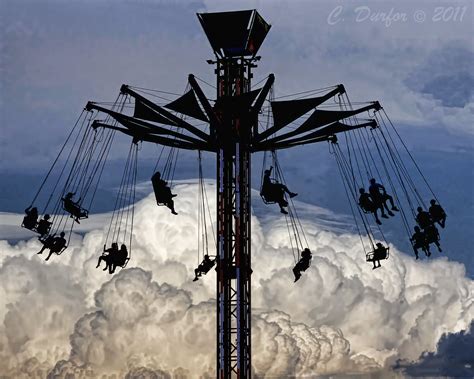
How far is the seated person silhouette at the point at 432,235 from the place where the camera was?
52500 mm

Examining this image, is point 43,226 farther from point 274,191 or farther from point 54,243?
point 274,191

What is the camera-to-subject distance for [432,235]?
173 ft

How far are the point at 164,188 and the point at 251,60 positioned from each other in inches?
267

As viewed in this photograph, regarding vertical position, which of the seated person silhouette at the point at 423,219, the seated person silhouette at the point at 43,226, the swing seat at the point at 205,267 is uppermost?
the seated person silhouette at the point at 43,226

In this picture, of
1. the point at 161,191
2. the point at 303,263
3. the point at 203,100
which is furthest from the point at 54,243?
the point at 303,263

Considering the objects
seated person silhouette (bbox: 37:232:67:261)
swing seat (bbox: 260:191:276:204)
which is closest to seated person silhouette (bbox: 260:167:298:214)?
swing seat (bbox: 260:191:276:204)

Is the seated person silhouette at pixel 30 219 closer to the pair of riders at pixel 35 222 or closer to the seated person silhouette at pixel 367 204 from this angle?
the pair of riders at pixel 35 222

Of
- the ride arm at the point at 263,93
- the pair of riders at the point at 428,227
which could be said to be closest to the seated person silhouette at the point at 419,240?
the pair of riders at the point at 428,227

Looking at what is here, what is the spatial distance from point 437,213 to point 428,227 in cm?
71

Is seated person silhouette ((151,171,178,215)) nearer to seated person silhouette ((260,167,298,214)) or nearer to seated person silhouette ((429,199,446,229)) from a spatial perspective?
seated person silhouette ((260,167,298,214))

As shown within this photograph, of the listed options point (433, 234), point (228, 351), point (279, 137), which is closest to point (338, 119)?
point (279, 137)

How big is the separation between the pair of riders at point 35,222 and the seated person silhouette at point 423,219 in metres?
15.8

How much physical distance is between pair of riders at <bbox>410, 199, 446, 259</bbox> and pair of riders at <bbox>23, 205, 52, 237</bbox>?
15666 mm

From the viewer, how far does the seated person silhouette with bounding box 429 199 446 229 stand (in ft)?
172
